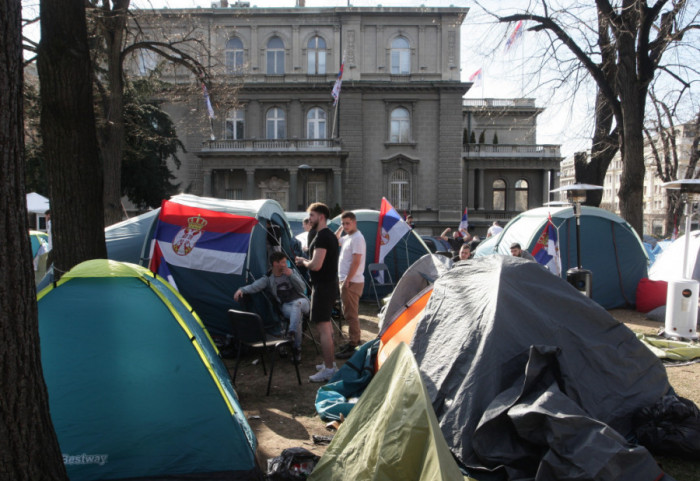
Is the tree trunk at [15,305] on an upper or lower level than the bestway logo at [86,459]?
upper

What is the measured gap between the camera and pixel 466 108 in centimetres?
3828

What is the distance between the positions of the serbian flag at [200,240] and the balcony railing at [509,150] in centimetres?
3026

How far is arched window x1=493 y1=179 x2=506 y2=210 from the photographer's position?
36781 millimetres

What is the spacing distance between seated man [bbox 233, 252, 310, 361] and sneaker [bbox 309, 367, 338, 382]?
29.0 inches

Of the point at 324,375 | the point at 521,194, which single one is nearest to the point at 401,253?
the point at 324,375

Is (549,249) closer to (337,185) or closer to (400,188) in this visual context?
(337,185)

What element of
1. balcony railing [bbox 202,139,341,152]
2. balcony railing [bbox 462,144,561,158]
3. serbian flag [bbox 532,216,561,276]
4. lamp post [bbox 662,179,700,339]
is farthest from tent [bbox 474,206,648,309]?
balcony railing [bbox 462,144,561,158]

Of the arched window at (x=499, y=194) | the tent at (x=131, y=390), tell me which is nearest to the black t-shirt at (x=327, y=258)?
the tent at (x=131, y=390)

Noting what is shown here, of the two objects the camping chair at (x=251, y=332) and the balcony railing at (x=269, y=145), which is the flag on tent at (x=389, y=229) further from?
the balcony railing at (x=269, y=145)

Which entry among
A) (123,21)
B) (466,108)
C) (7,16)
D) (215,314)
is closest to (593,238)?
(215,314)

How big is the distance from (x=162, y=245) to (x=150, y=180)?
21.9 m

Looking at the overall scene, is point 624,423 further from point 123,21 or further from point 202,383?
point 123,21

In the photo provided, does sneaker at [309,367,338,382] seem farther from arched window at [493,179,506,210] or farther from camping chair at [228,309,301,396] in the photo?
arched window at [493,179,506,210]

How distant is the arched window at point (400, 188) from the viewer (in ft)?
110
